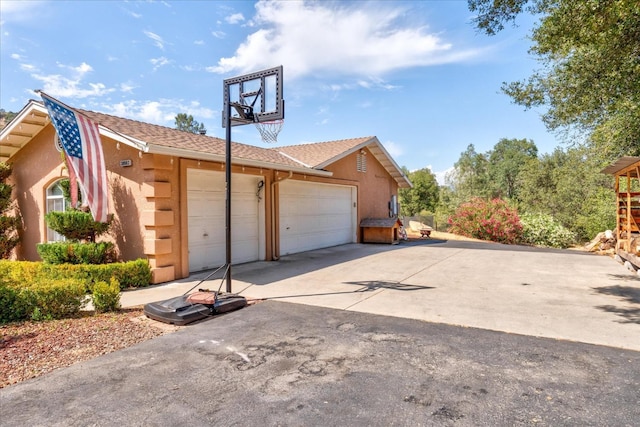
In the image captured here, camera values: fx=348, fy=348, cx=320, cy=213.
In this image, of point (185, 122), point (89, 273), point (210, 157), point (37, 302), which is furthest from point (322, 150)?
point (185, 122)

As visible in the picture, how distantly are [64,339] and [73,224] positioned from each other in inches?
142

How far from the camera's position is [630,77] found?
737 centimetres

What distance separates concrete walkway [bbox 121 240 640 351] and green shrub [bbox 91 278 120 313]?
41 centimetres

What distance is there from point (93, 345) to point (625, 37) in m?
9.43

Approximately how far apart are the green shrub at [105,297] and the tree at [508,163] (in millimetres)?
42313

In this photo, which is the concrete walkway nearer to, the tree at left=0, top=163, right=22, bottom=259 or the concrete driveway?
the concrete driveway

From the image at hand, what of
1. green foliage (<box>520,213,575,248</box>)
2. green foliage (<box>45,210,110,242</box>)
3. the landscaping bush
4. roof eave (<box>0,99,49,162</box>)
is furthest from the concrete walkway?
green foliage (<box>520,213,575,248</box>)

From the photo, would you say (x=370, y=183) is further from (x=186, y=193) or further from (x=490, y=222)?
(x=186, y=193)

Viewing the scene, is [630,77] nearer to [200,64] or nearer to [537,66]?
[537,66]

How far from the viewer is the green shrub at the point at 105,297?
5.23 meters

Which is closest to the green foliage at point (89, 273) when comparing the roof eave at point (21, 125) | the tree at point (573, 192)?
the roof eave at point (21, 125)

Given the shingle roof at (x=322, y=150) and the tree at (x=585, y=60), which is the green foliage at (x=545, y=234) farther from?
the shingle roof at (x=322, y=150)

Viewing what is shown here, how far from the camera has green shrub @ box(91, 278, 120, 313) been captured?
17.1ft

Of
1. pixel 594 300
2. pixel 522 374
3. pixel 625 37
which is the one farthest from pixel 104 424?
pixel 625 37
